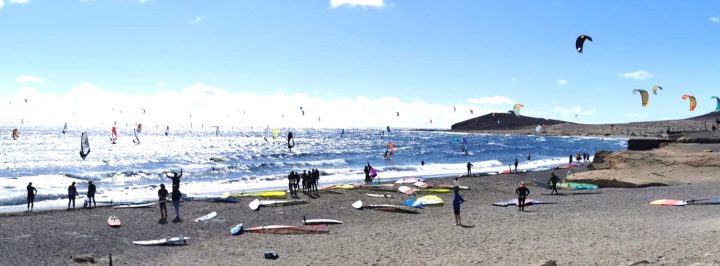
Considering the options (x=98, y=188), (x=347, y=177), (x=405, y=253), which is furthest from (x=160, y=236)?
(x=347, y=177)

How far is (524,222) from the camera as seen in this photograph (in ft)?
47.6

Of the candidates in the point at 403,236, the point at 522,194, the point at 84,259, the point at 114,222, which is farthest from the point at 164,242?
the point at 522,194

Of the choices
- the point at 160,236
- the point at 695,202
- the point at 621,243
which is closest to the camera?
the point at 621,243

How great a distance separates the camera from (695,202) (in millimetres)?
16875

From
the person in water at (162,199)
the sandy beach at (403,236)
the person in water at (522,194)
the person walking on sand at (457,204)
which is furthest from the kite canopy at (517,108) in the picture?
the person in water at (162,199)

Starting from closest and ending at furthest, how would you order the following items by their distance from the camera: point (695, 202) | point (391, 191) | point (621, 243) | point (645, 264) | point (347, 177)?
point (645, 264)
point (621, 243)
point (695, 202)
point (391, 191)
point (347, 177)

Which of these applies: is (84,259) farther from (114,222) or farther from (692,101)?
(692,101)

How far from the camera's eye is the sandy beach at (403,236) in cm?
1007

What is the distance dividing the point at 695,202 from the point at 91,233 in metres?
17.6

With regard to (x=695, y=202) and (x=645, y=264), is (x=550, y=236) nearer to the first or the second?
(x=645, y=264)

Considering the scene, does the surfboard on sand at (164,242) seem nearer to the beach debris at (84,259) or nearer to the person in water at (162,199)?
the beach debris at (84,259)

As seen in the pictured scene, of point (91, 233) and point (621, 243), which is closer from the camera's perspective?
point (621, 243)

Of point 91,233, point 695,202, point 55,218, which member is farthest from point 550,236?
point 55,218

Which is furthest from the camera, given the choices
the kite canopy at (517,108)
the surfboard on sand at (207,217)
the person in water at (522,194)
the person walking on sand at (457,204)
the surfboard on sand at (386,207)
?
the kite canopy at (517,108)
